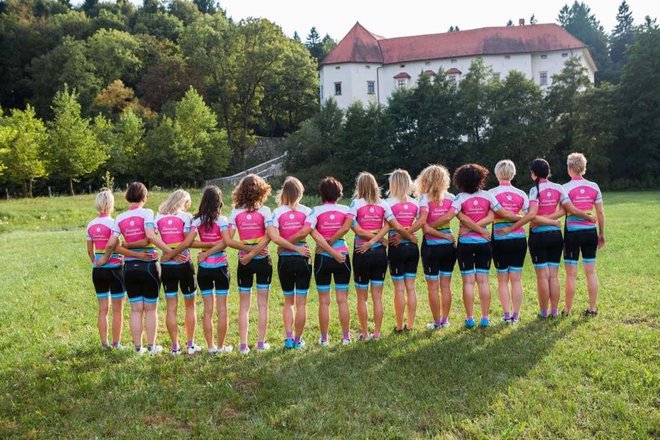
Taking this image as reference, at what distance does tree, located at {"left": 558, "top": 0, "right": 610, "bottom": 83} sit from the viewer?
91250 millimetres

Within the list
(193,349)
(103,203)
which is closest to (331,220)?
(193,349)

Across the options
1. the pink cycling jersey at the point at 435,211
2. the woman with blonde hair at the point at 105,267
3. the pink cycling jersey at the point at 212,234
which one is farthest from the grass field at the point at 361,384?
the pink cycling jersey at the point at 435,211

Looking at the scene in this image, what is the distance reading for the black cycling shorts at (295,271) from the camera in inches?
296

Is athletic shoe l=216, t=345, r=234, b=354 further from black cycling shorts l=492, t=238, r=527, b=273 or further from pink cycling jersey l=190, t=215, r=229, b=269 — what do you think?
black cycling shorts l=492, t=238, r=527, b=273

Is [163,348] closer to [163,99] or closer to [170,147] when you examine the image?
[170,147]

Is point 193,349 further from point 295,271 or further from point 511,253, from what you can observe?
point 511,253

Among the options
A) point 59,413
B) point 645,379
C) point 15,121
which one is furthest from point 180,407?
point 15,121

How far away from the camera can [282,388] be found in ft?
20.1

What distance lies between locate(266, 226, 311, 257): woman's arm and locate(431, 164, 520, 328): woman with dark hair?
6.72 ft

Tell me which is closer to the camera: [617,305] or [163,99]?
[617,305]

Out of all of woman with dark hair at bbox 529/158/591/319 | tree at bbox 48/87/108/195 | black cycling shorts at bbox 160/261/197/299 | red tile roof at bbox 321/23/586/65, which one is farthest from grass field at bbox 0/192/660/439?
red tile roof at bbox 321/23/586/65

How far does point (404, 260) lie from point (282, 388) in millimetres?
2819

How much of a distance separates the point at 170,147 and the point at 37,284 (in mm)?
42804

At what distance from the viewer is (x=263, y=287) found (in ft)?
24.8
